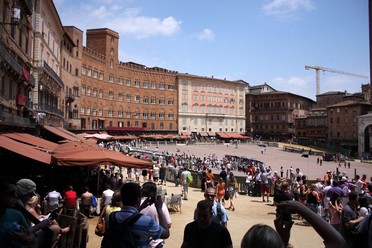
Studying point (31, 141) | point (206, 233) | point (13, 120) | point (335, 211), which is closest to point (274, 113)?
point (13, 120)

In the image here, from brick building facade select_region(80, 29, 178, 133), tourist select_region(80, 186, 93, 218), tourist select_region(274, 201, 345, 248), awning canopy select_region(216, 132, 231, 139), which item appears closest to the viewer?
tourist select_region(274, 201, 345, 248)

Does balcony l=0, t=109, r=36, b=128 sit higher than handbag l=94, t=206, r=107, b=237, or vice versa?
balcony l=0, t=109, r=36, b=128

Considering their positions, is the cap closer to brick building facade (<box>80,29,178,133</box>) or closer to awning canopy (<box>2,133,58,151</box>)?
awning canopy (<box>2,133,58,151</box>)

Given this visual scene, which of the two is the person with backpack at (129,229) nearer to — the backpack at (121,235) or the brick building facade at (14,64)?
the backpack at (121,235)

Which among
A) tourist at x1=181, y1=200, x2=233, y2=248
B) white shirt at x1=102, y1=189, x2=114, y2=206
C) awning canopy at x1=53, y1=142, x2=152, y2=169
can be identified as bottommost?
white shirt at x1=102, y1=189, x2=114, y2=206

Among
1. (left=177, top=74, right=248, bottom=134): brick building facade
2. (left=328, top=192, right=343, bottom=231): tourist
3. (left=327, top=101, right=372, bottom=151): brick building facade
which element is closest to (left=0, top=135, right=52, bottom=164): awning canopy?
(left=328, top=192, right=343, bottom=231): tourist

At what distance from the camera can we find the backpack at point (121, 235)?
3363mm

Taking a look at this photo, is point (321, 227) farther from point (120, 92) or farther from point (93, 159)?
point (120, 92)

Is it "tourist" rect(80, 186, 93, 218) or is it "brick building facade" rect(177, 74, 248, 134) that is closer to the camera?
"tourist" rect(80, 186, 93, 218)

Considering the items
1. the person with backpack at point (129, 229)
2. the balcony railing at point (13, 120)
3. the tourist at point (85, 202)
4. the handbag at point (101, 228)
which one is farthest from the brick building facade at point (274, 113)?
the person with backpack at point (129, 229)

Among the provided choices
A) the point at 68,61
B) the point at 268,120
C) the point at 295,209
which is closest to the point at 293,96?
the point at 268,120

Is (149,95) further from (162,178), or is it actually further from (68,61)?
(162,178)

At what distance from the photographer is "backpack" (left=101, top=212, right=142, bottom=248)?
132 inches

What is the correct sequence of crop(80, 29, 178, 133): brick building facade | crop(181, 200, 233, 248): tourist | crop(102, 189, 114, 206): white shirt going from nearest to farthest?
crop(181, 200, 233, 248): tourist < crop(102, 189, 114, 206): white shirt < crop(80, 29, 178, 133): brick building facade
